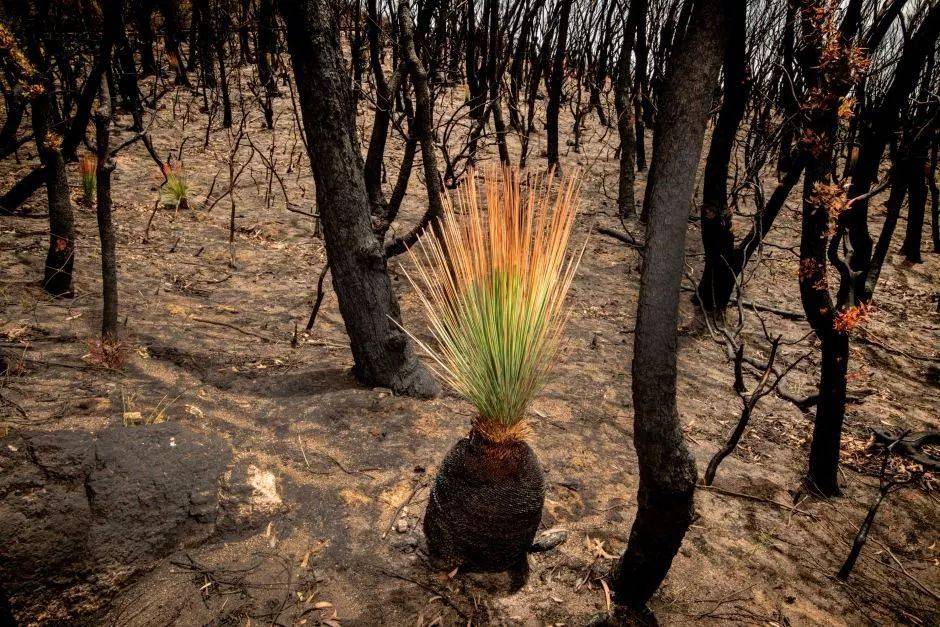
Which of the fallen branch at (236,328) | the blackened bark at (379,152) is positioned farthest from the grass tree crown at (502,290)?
the fallen branch at (236,328)

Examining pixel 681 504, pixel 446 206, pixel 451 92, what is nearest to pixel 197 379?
pixel 446 206

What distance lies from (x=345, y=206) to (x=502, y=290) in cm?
148

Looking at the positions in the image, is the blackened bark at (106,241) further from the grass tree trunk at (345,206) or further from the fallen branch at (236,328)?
the grass tree trunk at (345,206)

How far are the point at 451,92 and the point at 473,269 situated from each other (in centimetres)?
933

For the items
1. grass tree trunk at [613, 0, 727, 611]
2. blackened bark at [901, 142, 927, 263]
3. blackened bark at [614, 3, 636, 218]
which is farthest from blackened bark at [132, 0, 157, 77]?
blackened bark at [901, 142, 927, 263]

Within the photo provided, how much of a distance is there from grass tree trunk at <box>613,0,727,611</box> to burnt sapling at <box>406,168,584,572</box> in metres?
0.27

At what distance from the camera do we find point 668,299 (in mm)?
1524

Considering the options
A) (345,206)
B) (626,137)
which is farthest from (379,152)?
(626,137)

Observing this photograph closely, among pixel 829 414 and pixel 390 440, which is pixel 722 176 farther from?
pixel 390 440

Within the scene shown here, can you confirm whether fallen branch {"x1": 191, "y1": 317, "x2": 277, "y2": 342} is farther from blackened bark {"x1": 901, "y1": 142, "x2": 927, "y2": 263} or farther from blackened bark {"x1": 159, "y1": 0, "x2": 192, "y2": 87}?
blackened bark {"x1": 159, "y1": 0, "x2": 192, "y2": 87}

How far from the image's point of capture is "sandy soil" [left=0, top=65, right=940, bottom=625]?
1830 millimetres

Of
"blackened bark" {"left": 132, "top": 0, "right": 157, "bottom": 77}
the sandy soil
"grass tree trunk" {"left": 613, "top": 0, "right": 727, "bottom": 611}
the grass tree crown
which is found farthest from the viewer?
"blackened bark" {"left": 132, "top": 0, "right": 157, "bottom": 77}

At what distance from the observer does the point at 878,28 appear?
9.54ft

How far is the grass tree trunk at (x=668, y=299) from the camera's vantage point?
4.67ft
